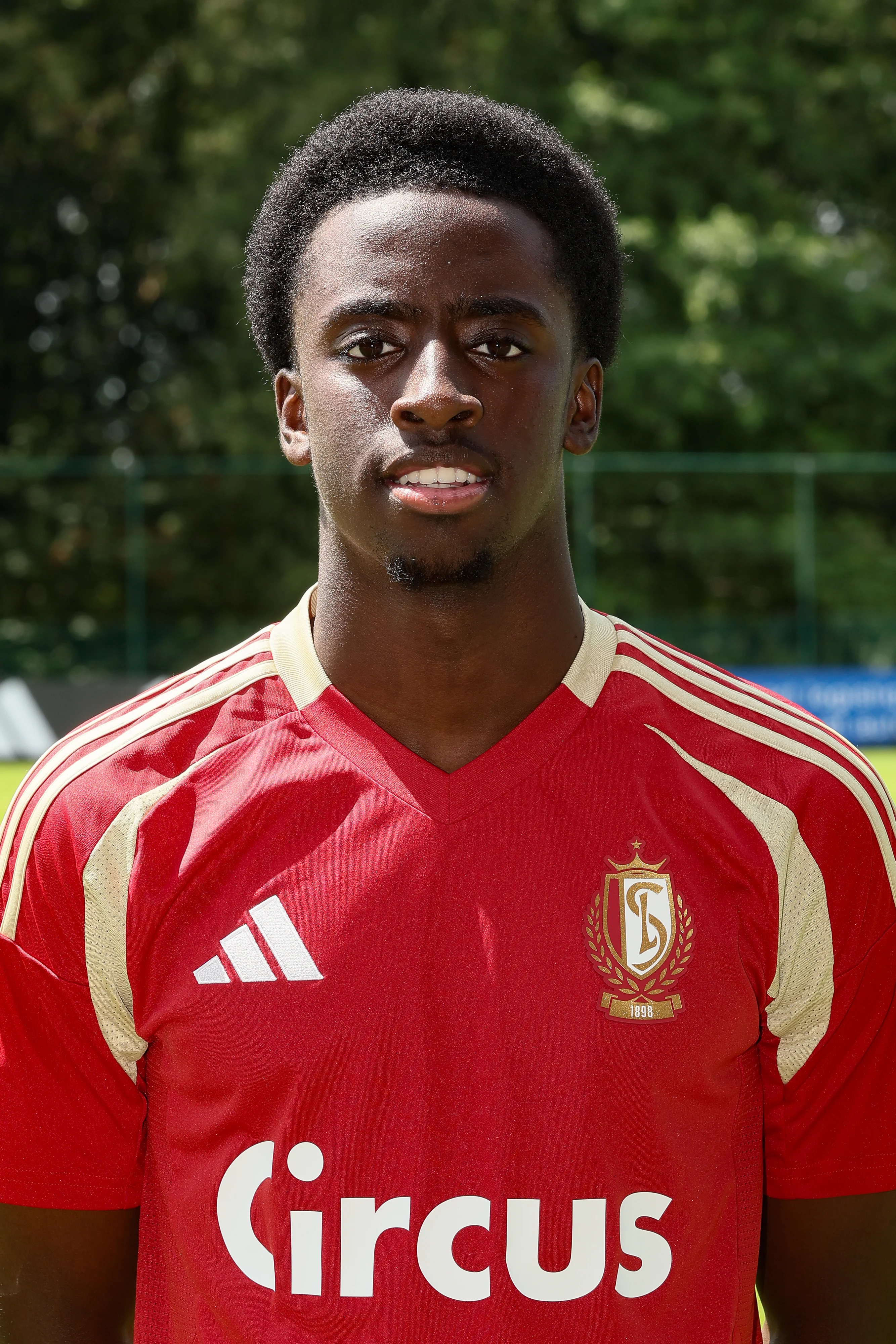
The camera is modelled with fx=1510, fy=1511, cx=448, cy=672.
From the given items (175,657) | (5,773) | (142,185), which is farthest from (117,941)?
(142,185)

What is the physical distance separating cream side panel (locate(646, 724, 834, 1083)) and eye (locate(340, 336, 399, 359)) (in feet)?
2.17

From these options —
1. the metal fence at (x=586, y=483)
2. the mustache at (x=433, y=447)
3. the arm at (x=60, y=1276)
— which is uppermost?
the metal fence at (x=586, y=483)

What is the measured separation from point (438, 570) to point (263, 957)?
1.57ft

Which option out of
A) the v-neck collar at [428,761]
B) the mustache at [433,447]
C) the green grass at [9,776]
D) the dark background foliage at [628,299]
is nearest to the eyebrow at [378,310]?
the mustache at [433,447]

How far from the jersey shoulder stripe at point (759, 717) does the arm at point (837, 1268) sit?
408mm

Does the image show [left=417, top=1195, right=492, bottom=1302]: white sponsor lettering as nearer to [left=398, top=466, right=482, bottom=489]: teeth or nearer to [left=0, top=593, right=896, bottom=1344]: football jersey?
[left=0, top=593, right=896, bottom=1344]: football jersey

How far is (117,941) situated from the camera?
1682 millimetres

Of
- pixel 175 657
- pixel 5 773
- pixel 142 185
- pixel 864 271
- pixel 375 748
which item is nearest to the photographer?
pixel 375 748

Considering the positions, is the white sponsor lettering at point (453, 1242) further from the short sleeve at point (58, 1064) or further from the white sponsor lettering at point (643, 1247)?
the short sleeve at point (58, 1064)

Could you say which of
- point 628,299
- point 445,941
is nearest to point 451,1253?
point 445,941

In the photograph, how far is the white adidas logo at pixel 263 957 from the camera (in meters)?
1.67

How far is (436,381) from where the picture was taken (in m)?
1.67

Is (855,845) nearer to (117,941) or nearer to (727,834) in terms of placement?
(727,834)

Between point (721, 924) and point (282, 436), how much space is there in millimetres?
817
